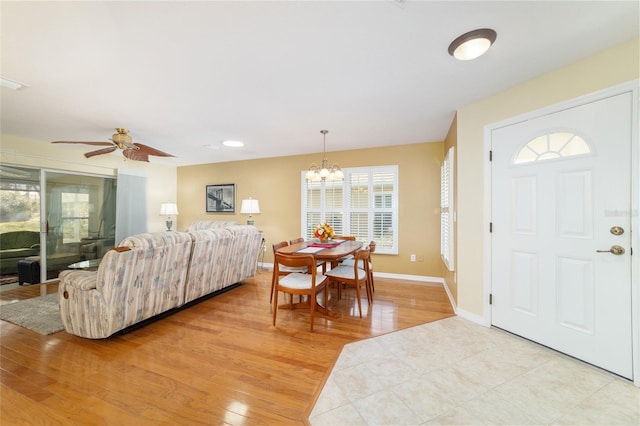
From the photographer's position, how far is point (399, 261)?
4543mm

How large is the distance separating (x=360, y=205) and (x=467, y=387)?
3360 mm

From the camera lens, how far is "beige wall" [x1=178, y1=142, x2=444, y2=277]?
4344 mm

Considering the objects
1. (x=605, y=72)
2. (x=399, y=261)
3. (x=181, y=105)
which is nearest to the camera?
(x=605, y=72)

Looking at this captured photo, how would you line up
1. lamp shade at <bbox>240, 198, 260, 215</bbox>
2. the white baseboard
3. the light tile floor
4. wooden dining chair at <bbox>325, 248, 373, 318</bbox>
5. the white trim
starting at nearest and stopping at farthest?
the light tile floor < wooden dining chair at <bbox>325, 248, 373, 318</bbox> < the white trim < the white baseboard < lamp shade at <bbox>240, 198, 260, 215</bbox>

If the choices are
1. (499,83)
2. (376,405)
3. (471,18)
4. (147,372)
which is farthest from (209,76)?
(376,405)

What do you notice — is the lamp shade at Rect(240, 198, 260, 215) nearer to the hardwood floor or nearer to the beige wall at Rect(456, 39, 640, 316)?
the hardwood floor

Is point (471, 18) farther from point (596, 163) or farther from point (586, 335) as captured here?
Answer: point (586, 335)

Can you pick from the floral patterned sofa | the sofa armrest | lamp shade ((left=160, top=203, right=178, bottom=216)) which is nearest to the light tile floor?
the floral patterned sofa

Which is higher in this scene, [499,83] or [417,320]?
[499,83]

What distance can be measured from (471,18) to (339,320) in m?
2.90

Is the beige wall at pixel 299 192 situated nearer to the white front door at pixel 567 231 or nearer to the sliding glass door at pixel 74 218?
the sliding glass door at pixel 74 218

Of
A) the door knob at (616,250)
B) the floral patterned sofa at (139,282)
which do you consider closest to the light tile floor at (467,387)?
the door knob at (616,250)

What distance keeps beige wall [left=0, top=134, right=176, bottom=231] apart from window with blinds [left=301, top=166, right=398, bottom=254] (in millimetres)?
3735

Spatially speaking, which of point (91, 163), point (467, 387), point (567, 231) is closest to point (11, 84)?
point (91, 163)
